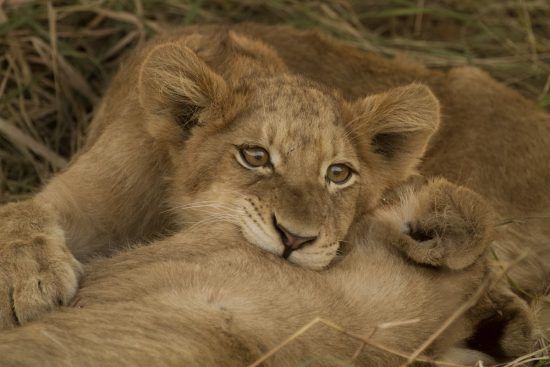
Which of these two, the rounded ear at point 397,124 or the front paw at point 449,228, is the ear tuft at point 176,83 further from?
the front paw at point 449,228

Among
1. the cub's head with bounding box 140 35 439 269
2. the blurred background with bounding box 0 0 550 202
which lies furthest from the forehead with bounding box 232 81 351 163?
the blurred background with bounding box 0 0 550 202

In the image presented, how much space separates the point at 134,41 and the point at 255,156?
2.02 m

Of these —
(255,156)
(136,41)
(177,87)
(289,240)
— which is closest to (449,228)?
(289,240)

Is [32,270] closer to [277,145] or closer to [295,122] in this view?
[277,145]

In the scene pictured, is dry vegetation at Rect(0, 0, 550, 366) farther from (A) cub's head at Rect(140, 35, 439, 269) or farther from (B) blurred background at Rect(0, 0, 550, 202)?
(A) cub's head at Rect(140, 35, 439, 269)

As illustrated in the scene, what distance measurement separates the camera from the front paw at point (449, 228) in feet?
8.92

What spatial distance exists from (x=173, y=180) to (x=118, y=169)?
220 mm

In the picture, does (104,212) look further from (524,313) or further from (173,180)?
(524,313)

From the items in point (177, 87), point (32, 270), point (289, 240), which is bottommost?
point (32, 270)

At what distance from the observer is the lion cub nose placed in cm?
281

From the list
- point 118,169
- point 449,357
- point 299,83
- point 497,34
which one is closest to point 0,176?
point 118,169

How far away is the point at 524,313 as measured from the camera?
2727 millimetres

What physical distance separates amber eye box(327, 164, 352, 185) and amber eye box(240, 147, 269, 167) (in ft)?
0.70

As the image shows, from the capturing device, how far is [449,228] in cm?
275
